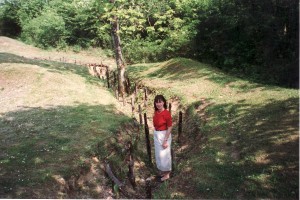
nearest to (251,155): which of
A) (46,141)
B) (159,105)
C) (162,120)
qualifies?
(162,120)

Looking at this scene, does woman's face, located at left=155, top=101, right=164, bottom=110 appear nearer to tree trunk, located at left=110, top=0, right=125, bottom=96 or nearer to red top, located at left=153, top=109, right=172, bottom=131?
red top, located at left=153, top=109, right=172, bottom=131

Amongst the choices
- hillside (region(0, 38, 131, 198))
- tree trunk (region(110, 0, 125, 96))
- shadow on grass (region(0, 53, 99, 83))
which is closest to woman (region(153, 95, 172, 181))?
hillside (region(0, 38, 131, 198))

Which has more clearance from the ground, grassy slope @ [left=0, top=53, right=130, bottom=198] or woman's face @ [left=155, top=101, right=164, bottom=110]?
woman's face @ [left=155, top=101, right=164, bottom=110]

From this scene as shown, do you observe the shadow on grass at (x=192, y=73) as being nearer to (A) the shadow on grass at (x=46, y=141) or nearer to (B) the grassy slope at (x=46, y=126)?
(B) the grassy slope at (x=46, y=126)

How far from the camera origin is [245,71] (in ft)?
60.5

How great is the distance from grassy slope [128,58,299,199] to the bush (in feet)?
90.4

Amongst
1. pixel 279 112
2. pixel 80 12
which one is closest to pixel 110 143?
pixel 279 112

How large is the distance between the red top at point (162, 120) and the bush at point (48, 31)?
1305 inches

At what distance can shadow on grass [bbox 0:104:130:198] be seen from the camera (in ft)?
27.7

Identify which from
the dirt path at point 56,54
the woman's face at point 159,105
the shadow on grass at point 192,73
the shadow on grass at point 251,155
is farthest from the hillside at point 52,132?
the dirt path at point 56,54

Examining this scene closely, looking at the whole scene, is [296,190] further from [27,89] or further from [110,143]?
[27,89]

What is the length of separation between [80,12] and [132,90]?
830 inches

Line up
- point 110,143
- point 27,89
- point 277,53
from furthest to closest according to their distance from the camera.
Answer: point 27,89 → point 277,53 → point 110,143

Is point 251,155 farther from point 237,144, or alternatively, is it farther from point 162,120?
point 162,120
